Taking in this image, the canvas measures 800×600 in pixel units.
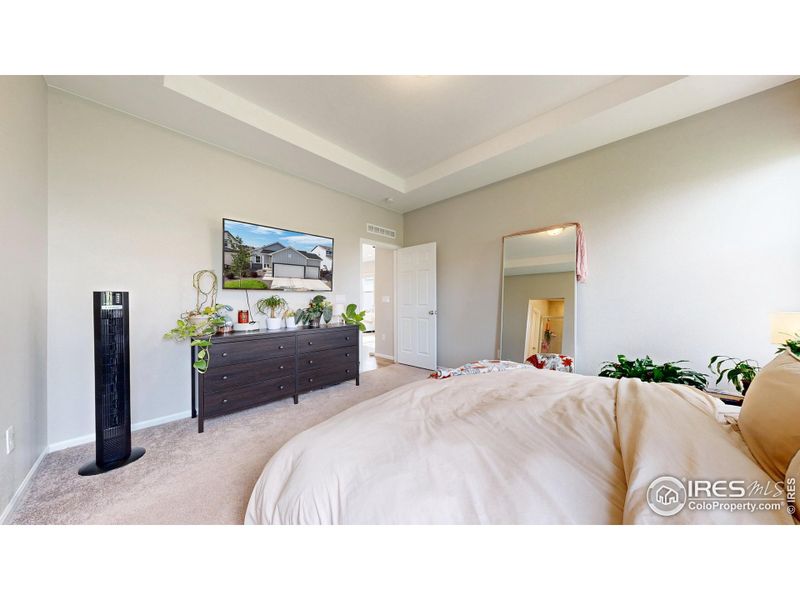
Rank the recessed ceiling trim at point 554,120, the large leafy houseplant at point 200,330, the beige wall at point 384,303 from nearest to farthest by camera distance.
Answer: the recessed ceiling trim at point 554,120, the large leafy houseplant at point 200,330, the beige wall at point 384,303

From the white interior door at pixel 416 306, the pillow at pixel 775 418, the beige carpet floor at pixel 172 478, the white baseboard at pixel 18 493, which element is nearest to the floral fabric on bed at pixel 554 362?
the white interior door at pixel 416 306

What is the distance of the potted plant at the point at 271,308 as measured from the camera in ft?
9.30

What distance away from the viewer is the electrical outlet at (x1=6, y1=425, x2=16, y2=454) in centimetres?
131

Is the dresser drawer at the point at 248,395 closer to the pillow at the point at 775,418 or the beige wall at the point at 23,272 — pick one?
the beige wall at the point at 23,272

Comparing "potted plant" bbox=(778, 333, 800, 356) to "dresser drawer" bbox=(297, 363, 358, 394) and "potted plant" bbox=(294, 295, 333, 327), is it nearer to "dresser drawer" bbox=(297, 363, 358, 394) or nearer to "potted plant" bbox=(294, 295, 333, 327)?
"dresser drawer" bbox=(297, 363, 358, 394)

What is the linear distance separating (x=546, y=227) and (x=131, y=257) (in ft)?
13.6

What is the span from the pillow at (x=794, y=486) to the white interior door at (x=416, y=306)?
11.7 ft

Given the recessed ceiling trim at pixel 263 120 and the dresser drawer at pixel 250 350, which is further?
the dresser drawer at pixel 250 350

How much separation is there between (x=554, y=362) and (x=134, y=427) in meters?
3.97
